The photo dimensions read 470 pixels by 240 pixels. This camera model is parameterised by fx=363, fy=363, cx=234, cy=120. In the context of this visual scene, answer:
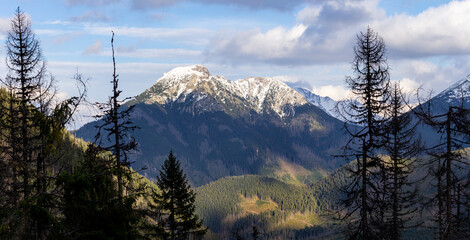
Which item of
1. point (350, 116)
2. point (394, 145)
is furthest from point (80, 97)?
point (394, 145)

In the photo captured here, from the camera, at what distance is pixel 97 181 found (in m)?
15.2

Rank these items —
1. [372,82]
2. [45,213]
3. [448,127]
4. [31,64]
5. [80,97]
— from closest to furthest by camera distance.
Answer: [45,213], [80,97], [448,127], [372,82], [31,64]

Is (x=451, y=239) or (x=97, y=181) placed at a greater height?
(x=97, y=181)

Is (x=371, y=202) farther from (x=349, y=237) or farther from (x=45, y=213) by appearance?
(x=45, y=213)

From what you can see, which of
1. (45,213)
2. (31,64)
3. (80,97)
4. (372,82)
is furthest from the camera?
(31,64)

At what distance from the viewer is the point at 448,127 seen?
16.0 meters

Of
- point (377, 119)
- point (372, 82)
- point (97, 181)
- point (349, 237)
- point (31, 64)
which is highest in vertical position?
point (31, 64)

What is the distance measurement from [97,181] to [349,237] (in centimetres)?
1561

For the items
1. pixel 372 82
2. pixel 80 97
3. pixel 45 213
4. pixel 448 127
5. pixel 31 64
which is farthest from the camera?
pixel 31 64

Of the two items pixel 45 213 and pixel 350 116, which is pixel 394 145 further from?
pixel 45 213

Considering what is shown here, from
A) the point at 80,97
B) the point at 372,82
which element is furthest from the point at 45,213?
the point at 372,82

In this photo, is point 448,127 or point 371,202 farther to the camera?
point 371,202

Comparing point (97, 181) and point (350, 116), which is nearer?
point (97, 181)

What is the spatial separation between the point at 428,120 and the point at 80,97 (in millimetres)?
14303
